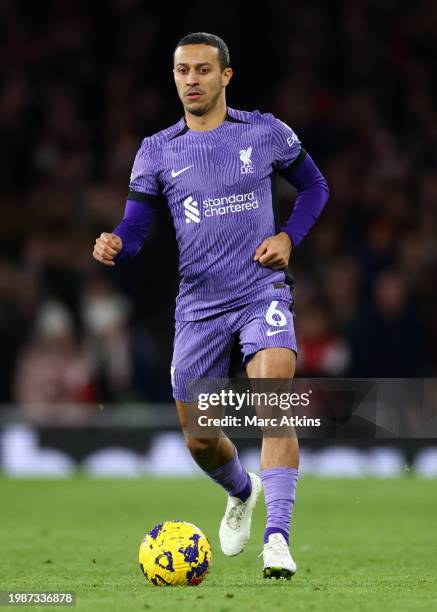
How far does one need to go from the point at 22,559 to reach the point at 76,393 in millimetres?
6733

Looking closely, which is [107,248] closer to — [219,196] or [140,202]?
[140,202]

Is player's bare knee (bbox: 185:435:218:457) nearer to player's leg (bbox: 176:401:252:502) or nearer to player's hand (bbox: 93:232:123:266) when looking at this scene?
player's leg (bbox: 176:401:252:502)

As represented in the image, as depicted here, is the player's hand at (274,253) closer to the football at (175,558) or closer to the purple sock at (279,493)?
the purple sock at (279,493)

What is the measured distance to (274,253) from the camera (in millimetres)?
6402

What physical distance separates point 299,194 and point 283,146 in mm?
288

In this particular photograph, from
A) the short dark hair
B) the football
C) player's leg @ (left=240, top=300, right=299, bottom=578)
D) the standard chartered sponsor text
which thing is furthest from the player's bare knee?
the short dark hair

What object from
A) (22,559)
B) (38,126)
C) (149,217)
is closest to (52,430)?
(38,126)

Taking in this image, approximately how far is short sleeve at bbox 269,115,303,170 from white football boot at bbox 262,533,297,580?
1780 mm

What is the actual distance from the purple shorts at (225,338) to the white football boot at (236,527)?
72 centimetres

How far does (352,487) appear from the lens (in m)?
12.1

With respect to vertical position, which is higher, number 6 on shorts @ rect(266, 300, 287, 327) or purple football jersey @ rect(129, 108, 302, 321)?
purple football jersey @ rect(129, 108, 302, 321)

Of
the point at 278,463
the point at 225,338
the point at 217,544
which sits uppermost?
the point at 225,338

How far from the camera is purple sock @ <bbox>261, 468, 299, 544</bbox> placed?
19.9 feet

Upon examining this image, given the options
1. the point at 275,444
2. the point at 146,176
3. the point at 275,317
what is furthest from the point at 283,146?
the point at 275,444
